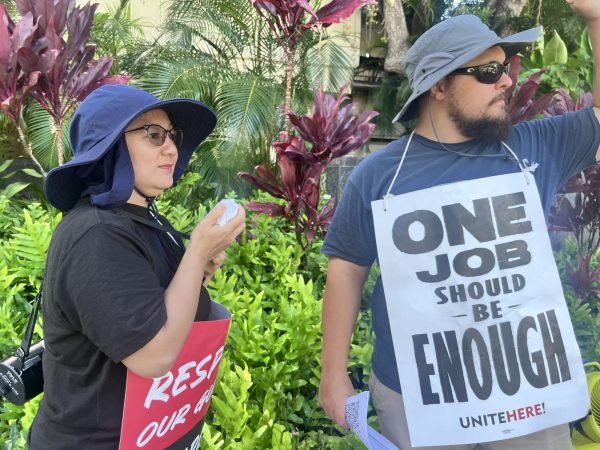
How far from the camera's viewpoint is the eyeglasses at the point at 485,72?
162 cm

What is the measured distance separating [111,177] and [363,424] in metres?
0.89

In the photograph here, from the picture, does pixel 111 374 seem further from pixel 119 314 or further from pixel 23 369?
pixel 23 369

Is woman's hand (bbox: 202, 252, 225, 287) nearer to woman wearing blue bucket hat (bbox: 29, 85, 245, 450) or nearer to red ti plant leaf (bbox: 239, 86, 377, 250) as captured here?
woman wearing blue bucket hat (bbox: 29, 85, 245, 450)

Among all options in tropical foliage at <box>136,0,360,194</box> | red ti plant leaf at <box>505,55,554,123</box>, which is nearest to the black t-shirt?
red ti plant leaf at <box>505,55,554,123</box>

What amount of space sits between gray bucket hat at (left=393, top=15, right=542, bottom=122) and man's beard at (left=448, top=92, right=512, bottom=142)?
10 cm

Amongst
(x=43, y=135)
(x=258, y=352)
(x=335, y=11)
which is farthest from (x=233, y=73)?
(x=258, y=352)

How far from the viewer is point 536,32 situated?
5.61 ft

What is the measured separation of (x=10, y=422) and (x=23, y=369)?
107cm

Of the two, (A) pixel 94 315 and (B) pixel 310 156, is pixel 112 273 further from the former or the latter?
(B) pixel 310 156

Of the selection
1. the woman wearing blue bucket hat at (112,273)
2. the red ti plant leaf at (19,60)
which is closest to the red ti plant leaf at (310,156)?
the red ti plant leaf at (19,60)

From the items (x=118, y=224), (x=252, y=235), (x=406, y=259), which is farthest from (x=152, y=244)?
(x=252, y=235)

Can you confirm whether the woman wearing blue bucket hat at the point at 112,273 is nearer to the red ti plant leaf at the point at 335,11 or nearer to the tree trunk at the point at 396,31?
the red ti plant leaf at the point at 335,11

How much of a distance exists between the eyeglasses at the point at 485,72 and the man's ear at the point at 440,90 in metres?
0.04

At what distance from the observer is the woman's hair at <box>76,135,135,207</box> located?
1.39 metres
